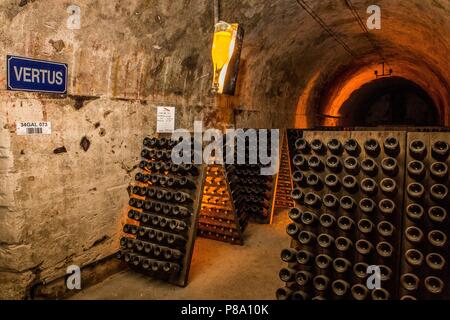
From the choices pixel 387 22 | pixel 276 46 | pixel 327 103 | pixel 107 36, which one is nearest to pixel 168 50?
pixel 107 36

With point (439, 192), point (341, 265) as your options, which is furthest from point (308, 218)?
point (439, 192)

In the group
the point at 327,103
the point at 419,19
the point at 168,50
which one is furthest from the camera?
the point at 327,103

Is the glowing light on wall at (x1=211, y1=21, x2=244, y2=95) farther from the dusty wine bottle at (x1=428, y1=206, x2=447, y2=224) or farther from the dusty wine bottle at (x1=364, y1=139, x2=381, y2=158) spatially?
the dusty wine bottle at (x1=428, y1=206, x2=447, y2=224)

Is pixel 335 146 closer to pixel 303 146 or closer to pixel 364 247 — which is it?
pixel 303 146

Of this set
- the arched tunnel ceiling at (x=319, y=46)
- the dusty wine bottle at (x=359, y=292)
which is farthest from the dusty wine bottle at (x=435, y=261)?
the arched tunnel ceiling at (x=319, y=46)

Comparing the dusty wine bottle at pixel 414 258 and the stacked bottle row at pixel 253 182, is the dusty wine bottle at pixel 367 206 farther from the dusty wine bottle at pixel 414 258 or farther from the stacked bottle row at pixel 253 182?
the stacked bottle row at pixel 253 182

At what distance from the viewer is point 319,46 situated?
773 cm

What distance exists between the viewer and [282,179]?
6.39m

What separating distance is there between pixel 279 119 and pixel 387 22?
3.47m

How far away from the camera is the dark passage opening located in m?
15.8

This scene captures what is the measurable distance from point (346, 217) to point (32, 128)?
3102 millimetres

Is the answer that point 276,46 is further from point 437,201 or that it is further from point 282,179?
point 437,201

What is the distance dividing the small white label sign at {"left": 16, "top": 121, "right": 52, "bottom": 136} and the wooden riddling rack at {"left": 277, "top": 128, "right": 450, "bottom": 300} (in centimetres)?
259

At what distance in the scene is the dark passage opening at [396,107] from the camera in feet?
51.9
